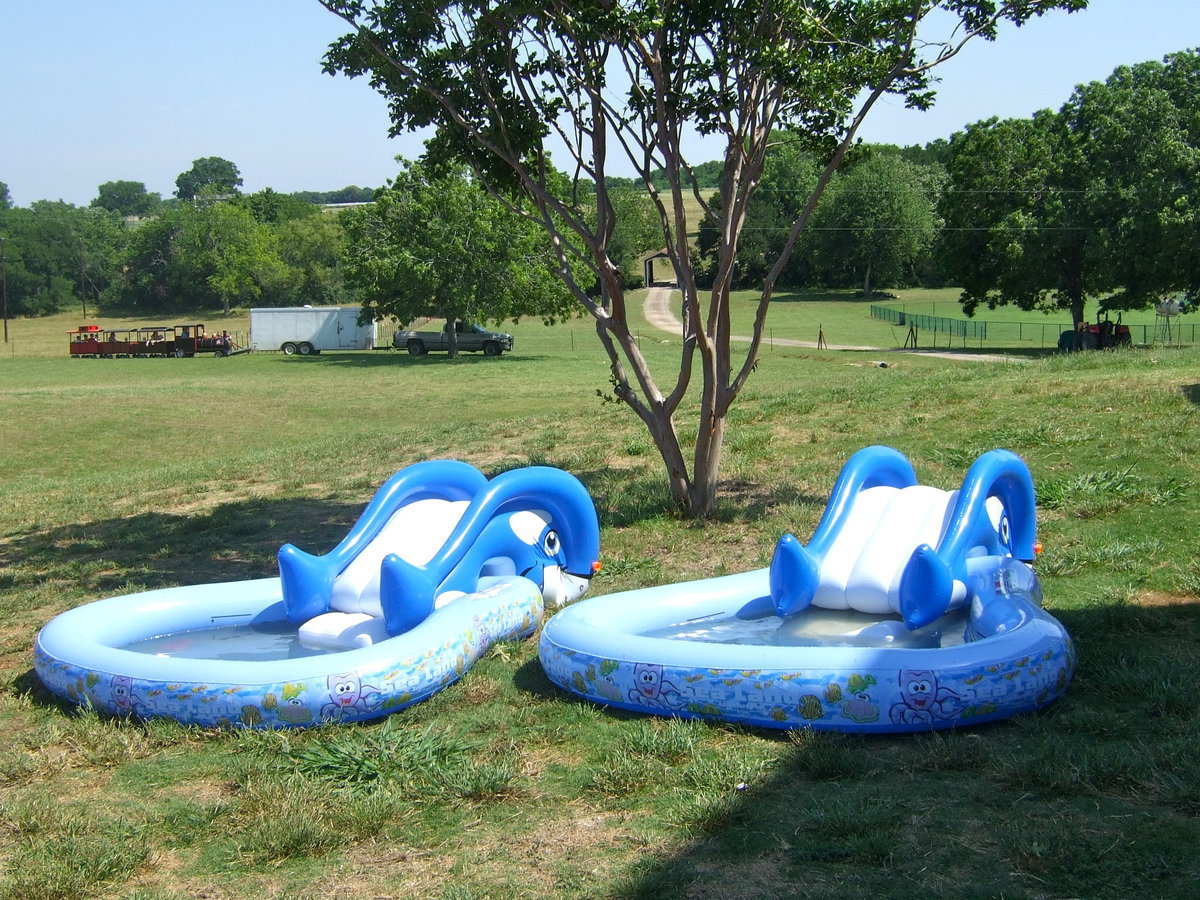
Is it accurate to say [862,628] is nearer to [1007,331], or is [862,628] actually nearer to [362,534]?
[362,534]

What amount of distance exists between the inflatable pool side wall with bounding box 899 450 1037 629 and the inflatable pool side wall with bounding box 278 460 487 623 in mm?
3029

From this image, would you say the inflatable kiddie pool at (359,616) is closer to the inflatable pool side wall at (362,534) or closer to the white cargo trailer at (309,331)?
the inflatable pool side wall at (362,534)

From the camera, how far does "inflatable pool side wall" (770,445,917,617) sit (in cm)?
667

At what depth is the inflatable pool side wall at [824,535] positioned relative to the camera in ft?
21.9

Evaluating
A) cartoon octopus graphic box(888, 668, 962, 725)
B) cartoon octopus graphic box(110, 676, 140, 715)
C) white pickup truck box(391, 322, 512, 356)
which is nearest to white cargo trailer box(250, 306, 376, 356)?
white pickup truck box(391, 322, 512, 356)

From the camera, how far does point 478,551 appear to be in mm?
7188

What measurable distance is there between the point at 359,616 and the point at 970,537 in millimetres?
3758

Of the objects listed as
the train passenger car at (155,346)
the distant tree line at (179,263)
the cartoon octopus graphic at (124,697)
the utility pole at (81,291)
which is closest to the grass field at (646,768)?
the cartoon octopus graphic at (124,697)

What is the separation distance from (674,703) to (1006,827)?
175cm

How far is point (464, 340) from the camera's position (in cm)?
4462

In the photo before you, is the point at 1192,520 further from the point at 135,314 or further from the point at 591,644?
the point at 135,314

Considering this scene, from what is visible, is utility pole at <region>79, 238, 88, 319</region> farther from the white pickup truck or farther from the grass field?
the grass field

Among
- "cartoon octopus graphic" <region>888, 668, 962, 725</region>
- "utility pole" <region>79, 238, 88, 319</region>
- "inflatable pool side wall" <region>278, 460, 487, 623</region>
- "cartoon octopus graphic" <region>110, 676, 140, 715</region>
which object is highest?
"utility pole" <region>79, 238, 88, 319</region>

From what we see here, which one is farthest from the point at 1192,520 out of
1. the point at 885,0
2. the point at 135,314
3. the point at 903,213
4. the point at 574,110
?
the point at 135,314
